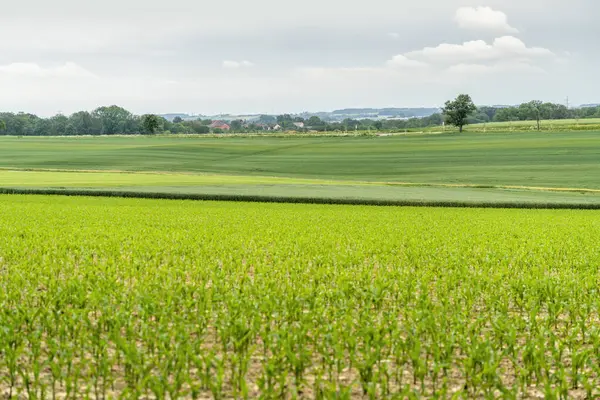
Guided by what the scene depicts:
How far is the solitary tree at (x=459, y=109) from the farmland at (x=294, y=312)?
5177 inches

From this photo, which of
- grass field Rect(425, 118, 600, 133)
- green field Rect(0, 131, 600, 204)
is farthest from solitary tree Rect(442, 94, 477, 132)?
green field Rect(0, 131, 600, 204)

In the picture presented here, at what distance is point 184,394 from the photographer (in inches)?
326

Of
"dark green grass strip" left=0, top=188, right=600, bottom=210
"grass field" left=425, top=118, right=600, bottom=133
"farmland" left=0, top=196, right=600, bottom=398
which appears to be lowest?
"dark green grass strip" left=0, top=188, right=600, bottom=210

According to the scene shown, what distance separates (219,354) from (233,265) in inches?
317

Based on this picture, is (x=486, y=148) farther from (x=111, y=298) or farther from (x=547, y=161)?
(x=111, y=298)

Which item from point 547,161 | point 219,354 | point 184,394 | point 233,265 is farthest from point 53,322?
point 547,161

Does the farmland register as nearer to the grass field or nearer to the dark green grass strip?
the dark green grass strip

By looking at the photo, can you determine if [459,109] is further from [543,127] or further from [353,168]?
[353,168]

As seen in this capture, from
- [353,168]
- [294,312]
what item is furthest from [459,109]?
[294,312]

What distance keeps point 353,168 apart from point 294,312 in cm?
7827

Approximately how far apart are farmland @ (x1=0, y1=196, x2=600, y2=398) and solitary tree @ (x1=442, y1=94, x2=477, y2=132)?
431ft

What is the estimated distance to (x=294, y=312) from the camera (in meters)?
11.9

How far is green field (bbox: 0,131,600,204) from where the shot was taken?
55.1 m

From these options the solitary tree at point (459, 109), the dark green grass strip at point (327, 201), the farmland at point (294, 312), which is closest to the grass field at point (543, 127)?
the solitary tree at point (459, 109)
